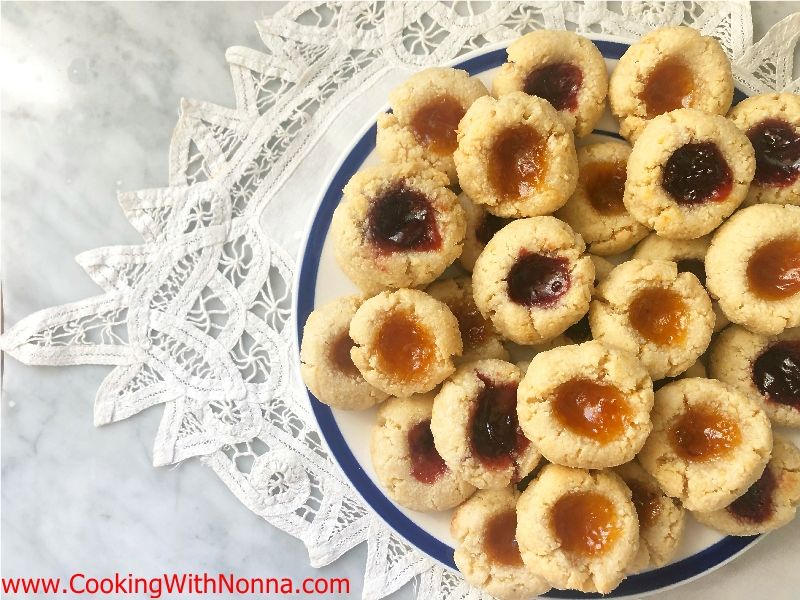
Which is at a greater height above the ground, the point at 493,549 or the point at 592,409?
the point at 592,409

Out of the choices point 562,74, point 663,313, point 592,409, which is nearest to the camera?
point 592,409

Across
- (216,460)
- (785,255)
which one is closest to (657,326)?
(785,255)

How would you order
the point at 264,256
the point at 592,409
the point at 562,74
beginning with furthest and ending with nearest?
the point at 264,256 < the point at 562,74 < the point at 592,409

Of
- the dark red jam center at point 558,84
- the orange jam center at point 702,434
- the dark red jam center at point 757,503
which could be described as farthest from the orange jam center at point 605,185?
the dark red jam center at point 757,503

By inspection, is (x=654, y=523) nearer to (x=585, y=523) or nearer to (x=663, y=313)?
(x=585, y=523)

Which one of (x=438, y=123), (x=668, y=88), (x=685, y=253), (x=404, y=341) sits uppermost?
(x=438, y=123)

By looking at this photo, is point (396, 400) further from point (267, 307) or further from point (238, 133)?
point (238, 133)

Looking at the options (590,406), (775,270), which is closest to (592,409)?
(590,406)

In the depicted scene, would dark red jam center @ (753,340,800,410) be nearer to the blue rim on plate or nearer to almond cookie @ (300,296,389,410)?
the blue rim on plate
